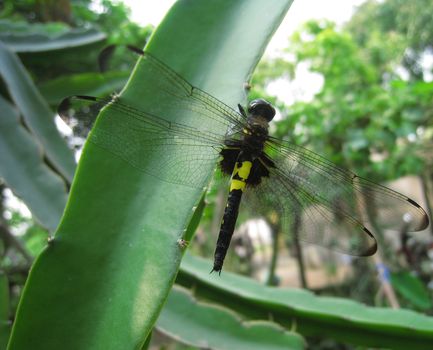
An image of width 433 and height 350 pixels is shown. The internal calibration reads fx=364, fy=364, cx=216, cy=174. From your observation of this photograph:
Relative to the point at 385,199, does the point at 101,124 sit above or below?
below

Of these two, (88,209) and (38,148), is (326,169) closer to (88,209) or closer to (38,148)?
(88,209)

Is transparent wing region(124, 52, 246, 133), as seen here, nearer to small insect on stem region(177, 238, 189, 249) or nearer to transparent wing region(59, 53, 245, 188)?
transparent wing region(59, 53, 245, 188)

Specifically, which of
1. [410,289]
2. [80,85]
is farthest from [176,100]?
[410,289]

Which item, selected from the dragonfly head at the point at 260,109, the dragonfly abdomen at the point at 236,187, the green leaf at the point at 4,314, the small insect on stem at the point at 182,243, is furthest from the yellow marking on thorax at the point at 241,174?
the green leaf at the point at 4,314

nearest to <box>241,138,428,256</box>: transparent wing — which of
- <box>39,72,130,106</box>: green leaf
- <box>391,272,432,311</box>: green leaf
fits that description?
<box>39,72,130,106</box>: green leaf

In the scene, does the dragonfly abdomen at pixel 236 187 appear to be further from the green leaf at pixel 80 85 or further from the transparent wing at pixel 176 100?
the green leaf at pixel 80 85

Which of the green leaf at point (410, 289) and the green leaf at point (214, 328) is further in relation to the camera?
the green leaf at point (410, 289)

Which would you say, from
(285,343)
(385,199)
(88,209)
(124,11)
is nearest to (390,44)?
(124,11)
